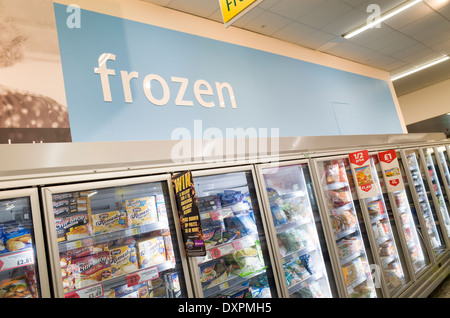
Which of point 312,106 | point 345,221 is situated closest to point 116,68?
point 345,221

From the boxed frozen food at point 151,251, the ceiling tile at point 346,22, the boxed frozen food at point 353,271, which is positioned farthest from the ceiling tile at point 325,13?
the boxed frozen food at point 151,251

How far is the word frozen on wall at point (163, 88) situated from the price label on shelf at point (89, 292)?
1.97 meters

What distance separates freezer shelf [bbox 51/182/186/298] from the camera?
1791mm

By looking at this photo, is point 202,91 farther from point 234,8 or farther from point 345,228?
point 345,228

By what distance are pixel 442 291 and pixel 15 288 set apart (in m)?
4.59

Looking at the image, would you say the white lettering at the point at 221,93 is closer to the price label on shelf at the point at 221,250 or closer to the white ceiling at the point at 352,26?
the white ceiling at the point at 352,26

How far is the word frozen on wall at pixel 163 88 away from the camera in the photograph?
322 cm

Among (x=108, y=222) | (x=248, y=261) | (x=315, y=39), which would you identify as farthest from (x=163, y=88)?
(x=315, y=39)

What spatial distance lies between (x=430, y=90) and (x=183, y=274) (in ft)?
38.7

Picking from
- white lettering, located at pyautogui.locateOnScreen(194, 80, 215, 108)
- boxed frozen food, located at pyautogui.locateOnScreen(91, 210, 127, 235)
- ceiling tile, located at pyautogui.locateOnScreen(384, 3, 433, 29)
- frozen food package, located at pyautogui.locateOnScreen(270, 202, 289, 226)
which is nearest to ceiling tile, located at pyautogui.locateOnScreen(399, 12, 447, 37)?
ceiling tile, located at pyautogui.locateOnScreen(384, 3, 433, 29)

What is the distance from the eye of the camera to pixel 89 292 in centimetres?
175

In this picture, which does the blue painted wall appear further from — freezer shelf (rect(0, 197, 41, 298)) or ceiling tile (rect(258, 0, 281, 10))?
freezer shelf (rect(0, 197, 41, 298))

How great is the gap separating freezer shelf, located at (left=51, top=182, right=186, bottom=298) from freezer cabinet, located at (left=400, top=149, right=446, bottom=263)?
366 cm

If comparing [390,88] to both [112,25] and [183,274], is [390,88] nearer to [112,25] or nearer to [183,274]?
[112,25]
